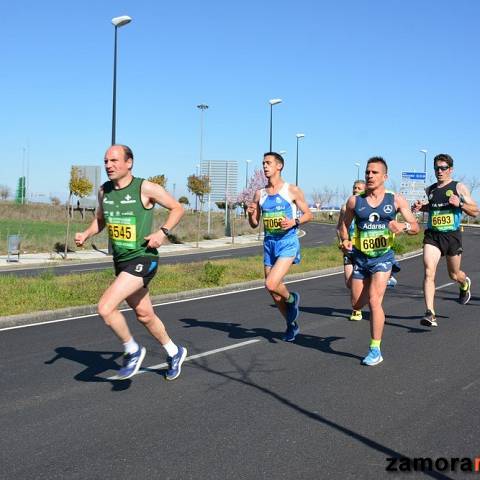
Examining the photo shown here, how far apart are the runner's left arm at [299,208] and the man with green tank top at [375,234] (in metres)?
0.75

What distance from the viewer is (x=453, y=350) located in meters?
7.38

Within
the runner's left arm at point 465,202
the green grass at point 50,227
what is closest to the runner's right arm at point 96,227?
the runner's left arm at point 465,202

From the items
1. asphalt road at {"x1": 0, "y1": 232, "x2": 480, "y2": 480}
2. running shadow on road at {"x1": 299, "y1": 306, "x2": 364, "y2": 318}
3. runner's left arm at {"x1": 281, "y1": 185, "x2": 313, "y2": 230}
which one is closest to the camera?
asphalt road at {"x1": 0, "y1": 232, "x2": 480, "y2": 480}

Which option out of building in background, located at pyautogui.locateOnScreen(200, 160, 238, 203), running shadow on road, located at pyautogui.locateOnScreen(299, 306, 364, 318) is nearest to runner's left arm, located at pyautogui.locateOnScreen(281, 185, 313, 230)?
running shadow on road, located at pyautogui.locateOnScreen(299, 306, 364, 318)

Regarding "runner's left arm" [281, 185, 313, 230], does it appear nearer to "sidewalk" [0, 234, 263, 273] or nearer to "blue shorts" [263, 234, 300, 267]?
"blue shorts" [263, 234, 300, 267]

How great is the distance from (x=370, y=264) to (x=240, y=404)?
2.24 meters

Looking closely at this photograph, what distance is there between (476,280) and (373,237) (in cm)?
1012

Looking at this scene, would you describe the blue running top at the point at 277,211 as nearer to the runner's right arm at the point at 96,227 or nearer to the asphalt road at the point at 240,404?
the asphalt road at the point at 240,404

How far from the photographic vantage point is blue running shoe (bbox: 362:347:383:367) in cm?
657

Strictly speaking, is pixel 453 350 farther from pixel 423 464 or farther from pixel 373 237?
pixel 423 464

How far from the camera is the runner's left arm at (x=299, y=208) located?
7.44 meters

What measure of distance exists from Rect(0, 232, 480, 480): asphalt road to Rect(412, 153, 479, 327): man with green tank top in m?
0.61

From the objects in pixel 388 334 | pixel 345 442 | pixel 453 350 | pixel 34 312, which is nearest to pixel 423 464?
pixel 345 442

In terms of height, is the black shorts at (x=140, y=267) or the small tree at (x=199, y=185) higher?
the small tree at (x=199, y=185)
